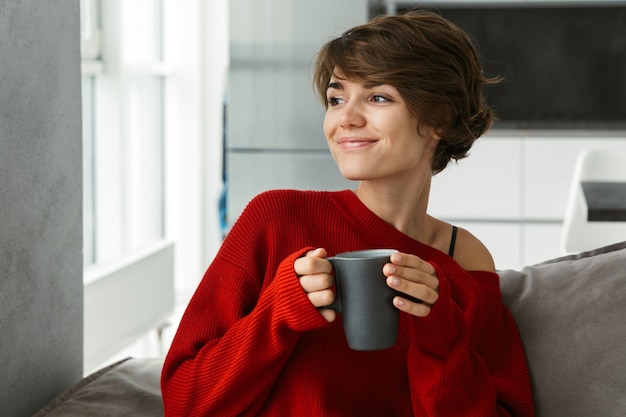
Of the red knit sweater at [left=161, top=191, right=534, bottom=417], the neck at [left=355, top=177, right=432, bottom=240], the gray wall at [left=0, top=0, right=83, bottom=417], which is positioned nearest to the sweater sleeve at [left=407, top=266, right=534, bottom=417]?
the red knit sweater at [left=161, top=191, right=534, bottom=417]

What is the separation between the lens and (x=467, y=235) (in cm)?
151

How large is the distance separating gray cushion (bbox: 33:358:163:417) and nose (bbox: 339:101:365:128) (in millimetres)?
540

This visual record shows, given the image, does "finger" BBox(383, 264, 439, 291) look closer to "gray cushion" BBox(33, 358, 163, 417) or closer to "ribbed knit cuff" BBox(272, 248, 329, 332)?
"ribbed knit cuff" BBox(272, 248, 329, 332)

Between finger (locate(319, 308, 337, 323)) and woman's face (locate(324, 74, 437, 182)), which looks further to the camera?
woman's face (locate(324, 74, 437, 182))

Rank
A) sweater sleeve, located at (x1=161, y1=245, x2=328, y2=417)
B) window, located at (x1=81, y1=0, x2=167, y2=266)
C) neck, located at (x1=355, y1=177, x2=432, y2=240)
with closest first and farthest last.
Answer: sweater sleeve, located at (x1=161, y1=245, x2=328, y2=417) → neck, located at (x1=355, y1=177, x2=432, y2=240) → window, located at (x1=81, y1=0, x2=167, y2=266)

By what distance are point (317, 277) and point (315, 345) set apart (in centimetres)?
26

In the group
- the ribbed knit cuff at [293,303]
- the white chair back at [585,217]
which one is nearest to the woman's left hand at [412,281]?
the ribbed knit cuff at [293,303]

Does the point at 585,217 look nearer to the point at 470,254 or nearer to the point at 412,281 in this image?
the point at 470,254

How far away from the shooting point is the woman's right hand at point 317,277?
1.08 m

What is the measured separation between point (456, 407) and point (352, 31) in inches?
21.6

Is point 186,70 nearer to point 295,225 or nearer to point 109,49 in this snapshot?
point 109,49

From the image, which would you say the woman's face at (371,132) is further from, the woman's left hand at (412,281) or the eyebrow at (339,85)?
the woman's left hand at (412,281)

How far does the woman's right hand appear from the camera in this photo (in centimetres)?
108

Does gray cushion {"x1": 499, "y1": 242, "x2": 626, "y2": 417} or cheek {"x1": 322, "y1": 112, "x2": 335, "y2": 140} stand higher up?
cheek {"x1": 322, "y1": 112, "x2": 335, "y2": 140}
